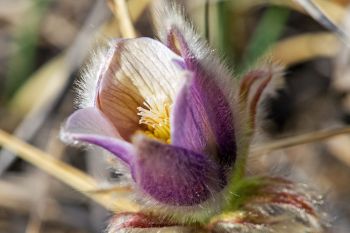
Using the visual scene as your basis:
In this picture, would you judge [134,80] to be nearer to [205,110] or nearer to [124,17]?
[205,110]

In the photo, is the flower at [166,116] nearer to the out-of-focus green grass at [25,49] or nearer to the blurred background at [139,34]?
the blurred background at [139,34]

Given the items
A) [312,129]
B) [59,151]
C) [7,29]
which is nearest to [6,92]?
[7,29]

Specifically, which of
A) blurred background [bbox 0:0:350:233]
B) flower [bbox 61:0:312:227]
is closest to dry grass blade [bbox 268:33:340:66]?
blurred background [bbox 0:0:350:233]

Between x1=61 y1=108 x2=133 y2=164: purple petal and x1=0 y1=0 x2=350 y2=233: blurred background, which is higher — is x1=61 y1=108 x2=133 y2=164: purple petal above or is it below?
below

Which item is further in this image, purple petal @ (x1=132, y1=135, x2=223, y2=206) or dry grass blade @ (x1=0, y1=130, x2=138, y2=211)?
dry grass blade @ (x1=0, y1=130, x2=138, y2=211)

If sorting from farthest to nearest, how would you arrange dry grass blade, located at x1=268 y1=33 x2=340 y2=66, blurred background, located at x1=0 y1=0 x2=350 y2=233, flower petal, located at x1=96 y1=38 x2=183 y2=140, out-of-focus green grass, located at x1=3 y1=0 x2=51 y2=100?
out-of-focus green grass, located at x1=3 y1=0 x2=51 y2=100
dry grass blade, located at x1=268 y1=33 x2=340 y2=66
blurred background, located at x1=0 y1=0 x2=350 y2=233
flower petal, located at x1=96 y1=38 x2=183 y2=140

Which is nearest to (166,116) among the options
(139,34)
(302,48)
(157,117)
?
(157,117)

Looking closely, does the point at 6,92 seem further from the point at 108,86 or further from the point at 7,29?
the point at 108,86

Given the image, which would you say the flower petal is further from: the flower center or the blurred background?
the blurred background
